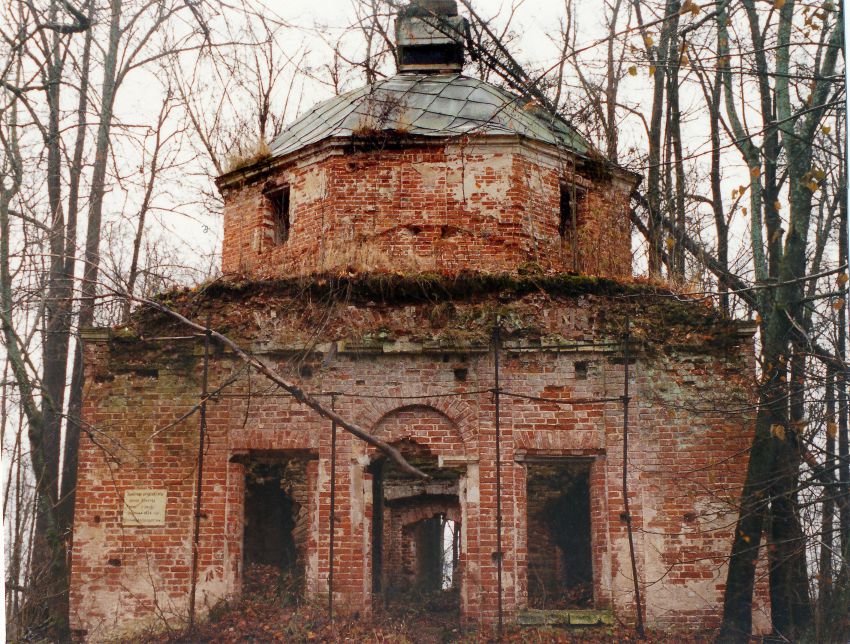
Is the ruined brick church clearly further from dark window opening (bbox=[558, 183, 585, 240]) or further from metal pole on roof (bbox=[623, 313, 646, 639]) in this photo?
dark window opening (bbox=[558, 183, 585, 240])

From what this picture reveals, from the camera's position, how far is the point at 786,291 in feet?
17.9

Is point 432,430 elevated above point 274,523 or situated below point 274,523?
above

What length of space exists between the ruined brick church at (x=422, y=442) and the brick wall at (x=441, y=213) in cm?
21

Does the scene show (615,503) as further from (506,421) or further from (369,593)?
(369,593)

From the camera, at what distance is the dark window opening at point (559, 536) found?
607 cm

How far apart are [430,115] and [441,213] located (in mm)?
1075

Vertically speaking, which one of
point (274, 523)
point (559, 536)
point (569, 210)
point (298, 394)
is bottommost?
point (559, 536)

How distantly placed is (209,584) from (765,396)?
13.2 feet

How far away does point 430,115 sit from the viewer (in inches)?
311

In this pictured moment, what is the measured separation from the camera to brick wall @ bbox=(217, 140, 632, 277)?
24.2ft

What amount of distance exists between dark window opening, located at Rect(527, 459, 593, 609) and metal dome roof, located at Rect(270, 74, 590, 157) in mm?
2998

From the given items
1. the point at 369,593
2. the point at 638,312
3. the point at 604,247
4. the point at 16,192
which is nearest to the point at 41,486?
the point at 16,192

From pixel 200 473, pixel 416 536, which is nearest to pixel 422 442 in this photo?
pixel 200 473

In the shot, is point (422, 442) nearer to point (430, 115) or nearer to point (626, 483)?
point (626, 483)
